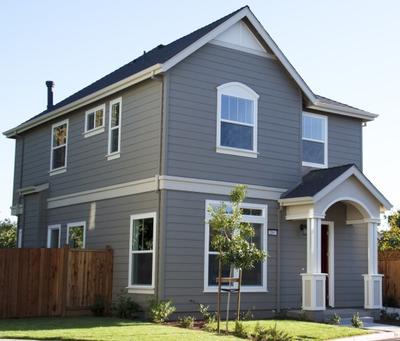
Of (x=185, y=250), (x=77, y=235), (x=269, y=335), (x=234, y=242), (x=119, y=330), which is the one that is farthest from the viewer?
(x=77, y=235)

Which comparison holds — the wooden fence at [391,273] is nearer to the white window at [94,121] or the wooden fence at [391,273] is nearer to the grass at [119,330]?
the grass at [119,330]

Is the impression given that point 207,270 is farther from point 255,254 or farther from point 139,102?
point 139,102

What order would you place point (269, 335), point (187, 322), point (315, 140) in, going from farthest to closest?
point (315, 140) → point (187, 322) → point (269, 335)

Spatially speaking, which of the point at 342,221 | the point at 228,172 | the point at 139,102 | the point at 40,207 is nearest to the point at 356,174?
the point at 342,221

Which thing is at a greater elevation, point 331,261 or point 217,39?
point 217,39

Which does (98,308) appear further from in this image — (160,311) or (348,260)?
(348,260)

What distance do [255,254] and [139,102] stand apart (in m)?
6.04

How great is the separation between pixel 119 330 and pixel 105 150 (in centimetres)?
Answer: 734

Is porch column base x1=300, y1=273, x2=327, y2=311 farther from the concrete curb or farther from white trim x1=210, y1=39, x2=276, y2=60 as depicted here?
white trim x1=210, y1=39, x2=276, y2=60

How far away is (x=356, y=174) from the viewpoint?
63.9 ft

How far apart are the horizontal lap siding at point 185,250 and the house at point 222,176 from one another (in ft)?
0.10

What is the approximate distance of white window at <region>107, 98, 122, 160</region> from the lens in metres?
20.1

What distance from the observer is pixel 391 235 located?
37094mm

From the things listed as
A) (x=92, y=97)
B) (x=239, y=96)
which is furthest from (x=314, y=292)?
(x=92, y=97)
